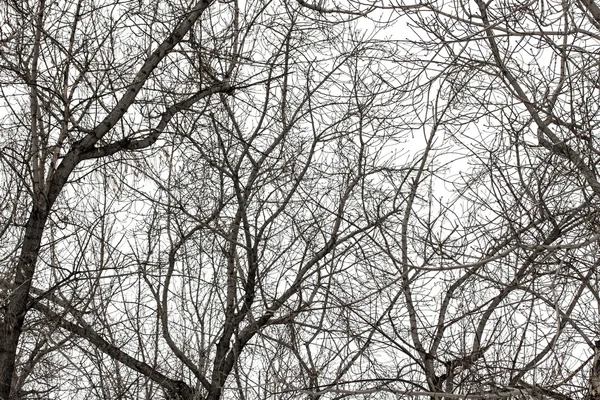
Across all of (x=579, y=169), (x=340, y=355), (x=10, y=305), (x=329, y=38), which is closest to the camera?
(x=579, y=169)

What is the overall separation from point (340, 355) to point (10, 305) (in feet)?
10.3

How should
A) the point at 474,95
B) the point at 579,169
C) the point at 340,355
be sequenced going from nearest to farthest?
1. the point at 579,169
2. the point at 474,95
3. the point at 340,355

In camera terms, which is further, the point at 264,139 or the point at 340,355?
the point at 264,139

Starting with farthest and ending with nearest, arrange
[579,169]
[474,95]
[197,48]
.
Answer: [197,48], [474,95], [579,169]

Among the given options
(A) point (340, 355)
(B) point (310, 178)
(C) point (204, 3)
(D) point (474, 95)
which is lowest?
(A) point (340, 355)

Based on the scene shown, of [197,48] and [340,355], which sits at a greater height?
[197,48]

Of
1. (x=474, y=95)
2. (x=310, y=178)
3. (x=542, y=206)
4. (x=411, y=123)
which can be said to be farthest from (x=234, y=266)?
(x=542, y=206)

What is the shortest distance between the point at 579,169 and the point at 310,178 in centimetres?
399

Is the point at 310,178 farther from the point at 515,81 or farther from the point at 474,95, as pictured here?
the point at 515,81

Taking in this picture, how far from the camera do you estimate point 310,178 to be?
9.16m

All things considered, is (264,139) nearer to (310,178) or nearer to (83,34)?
(310,178)

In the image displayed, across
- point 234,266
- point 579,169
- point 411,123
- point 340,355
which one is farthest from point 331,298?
point 579,169

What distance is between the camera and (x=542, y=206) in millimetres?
5598

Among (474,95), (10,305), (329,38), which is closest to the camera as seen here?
(474,95)
